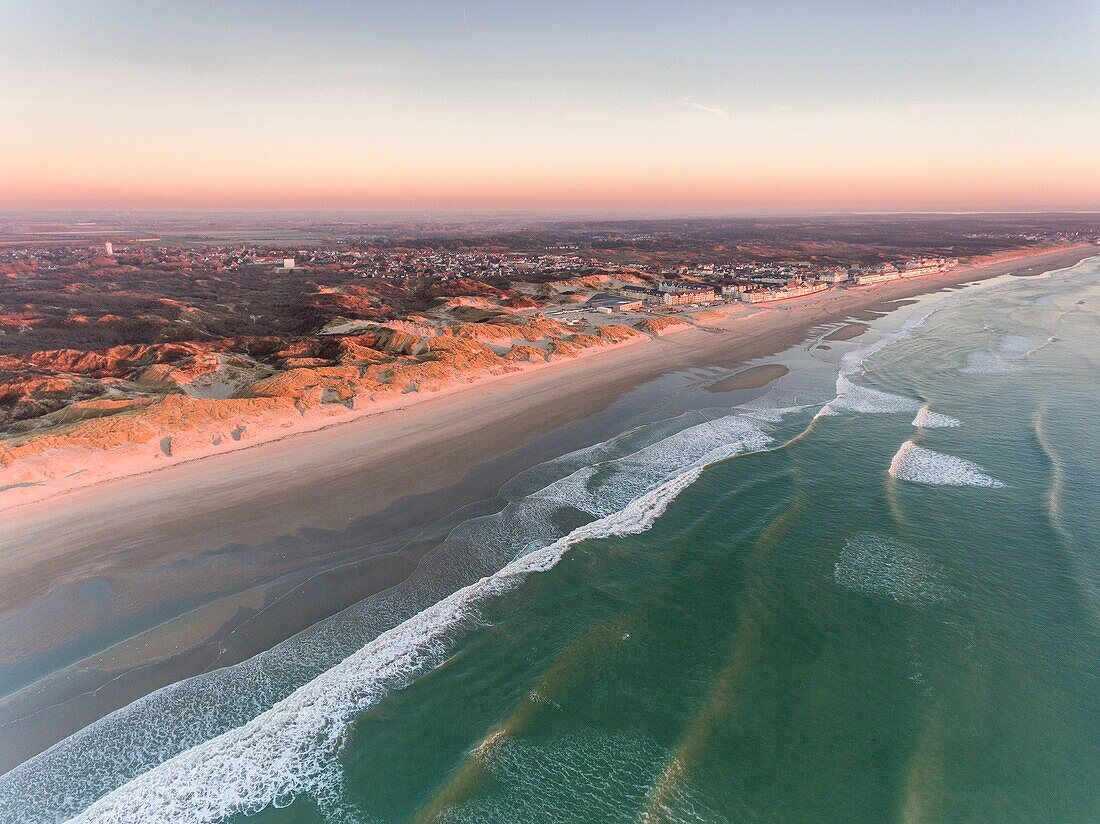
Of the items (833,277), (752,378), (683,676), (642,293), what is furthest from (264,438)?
(833,277)

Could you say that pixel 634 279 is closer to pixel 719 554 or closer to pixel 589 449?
pixel 589 449

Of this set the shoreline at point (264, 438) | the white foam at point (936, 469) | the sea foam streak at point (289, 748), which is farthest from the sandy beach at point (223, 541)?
the white foam at point (936, 469)

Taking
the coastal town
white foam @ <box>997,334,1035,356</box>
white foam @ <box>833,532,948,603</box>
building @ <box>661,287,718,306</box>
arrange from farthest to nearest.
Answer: building @ <box>661,287,718,306</box> → white foam @ <box>997,334,1035,356</box> → the coastal town → white foam @ <box>833,532,948,603</box>

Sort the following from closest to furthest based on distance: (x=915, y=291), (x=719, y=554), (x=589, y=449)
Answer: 1. (x=719, y=554)
2. (x=589, y=449)
3. (x=915, y=291)

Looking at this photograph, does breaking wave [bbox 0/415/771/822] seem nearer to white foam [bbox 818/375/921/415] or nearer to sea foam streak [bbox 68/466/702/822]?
sea foam streak [bbox 68/466/702/822]

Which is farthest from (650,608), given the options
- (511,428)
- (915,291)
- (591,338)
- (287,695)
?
(915,291)

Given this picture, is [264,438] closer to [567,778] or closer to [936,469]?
[567,778]

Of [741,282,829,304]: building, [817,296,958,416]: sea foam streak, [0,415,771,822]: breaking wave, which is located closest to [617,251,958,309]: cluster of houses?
[741,282,829,304]: building
